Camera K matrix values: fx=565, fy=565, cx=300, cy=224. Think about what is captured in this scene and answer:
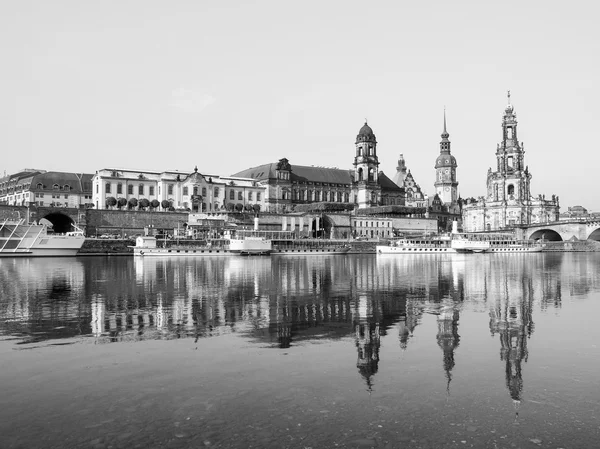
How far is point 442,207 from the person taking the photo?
14012cm

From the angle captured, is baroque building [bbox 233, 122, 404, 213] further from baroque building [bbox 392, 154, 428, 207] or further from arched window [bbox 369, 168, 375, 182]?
baroque building [bbox 392, 154, 428, 207]

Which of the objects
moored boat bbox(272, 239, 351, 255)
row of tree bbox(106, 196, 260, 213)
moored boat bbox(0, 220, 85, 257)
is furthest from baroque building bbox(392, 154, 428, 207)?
moored boat bbox(0, 220, 85, 257)

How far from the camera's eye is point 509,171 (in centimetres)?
12625

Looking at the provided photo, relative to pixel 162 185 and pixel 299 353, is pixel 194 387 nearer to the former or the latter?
pixel 299 353

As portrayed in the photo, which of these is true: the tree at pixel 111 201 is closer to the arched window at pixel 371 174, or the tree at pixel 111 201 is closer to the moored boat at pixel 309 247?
the moored boat at pixel 309 247

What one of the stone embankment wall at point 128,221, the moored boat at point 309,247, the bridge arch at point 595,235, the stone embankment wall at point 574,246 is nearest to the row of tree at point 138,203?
the stone embankment wall at point 128,221

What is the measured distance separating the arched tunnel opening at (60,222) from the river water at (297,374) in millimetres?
63826

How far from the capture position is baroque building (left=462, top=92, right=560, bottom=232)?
123 metres

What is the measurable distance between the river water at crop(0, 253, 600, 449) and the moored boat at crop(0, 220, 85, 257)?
150ft

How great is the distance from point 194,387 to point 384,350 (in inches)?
191

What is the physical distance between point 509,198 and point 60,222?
92.4 meters

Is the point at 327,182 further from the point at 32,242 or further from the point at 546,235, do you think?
the point at 32,242

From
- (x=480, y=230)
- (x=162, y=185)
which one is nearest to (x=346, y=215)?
(x=162, y=185)

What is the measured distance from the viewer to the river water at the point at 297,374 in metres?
7.88
